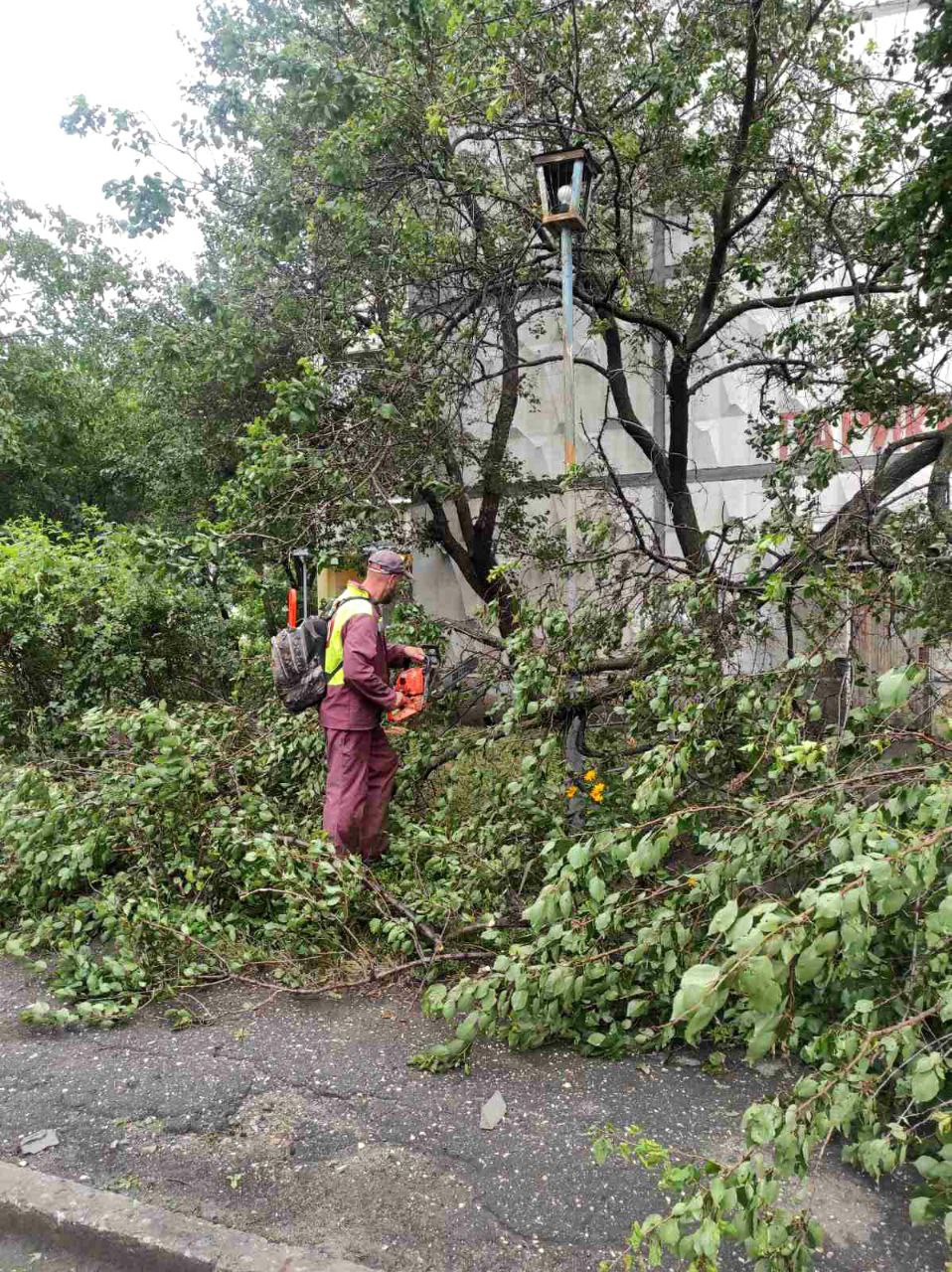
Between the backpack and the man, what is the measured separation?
0.09 meters

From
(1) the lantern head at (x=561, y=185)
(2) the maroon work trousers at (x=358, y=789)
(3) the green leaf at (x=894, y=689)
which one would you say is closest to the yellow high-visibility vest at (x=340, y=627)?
→ (2) the maroon work trousers at (x=358, y=789)

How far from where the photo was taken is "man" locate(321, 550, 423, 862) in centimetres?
476

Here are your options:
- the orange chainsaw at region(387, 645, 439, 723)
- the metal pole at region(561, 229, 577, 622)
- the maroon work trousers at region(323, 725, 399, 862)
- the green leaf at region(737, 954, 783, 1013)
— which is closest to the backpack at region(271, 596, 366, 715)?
the maroon work trousers at region(323, 725, 399, 862)

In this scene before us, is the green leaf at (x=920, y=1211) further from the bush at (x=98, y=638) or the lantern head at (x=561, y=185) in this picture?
the bush at (x=98, y=638)

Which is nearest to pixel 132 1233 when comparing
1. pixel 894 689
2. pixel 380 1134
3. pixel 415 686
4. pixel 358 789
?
pixel 380 1134

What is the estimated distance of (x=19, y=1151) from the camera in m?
3.00

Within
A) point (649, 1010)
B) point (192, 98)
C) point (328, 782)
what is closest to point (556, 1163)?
point (649, 1010)

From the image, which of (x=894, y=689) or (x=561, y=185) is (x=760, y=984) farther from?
(x=561, y=185)

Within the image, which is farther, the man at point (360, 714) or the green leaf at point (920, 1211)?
the man at point (360, 714)

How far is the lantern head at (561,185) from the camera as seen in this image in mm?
5367

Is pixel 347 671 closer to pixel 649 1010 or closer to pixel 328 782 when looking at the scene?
pixel 328 782

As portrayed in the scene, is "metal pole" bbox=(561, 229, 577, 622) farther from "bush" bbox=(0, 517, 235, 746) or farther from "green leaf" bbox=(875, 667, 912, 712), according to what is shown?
"bush" bbox=(0, 517, 235, 746)

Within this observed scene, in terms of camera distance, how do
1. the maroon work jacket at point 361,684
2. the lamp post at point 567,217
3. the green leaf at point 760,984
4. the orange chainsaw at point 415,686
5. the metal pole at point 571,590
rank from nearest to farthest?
the green leaf at point 760,984 < the metal pole at point 571,590 < the maroon work jacket at point 361,684 < the lamp post at point 567,217 < the orange chainsaw at point 415,686

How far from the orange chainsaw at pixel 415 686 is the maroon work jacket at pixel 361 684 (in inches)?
12.1
